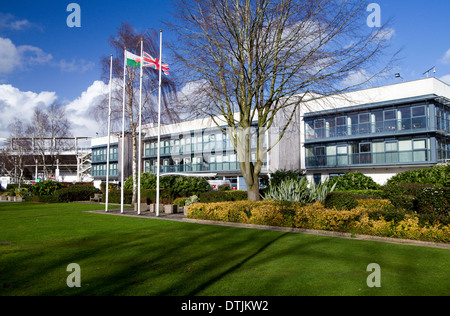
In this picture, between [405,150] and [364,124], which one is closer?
[405,150]

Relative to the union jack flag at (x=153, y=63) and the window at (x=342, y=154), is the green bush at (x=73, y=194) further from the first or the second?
the window at (x=342, y=154)

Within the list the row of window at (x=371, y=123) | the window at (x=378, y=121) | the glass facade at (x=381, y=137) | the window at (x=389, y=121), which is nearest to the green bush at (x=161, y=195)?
the glass facade at (x=381, y=137)

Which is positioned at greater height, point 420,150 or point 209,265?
point 420,150

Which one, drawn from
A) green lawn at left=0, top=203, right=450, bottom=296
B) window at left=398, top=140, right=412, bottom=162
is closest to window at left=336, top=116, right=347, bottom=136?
window at left=398, top=140, right=412, bottom=162

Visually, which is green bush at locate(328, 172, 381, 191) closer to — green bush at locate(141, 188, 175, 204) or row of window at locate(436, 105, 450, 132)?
row of window at locate(436, 105, 450, 132)

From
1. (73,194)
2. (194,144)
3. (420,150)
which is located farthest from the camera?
(194,144)

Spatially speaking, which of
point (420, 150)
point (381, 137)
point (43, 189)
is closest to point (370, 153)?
point (381, 137)

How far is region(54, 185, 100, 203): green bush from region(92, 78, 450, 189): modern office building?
705 centimetres

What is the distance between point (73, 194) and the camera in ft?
97.3

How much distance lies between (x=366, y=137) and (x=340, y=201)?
20.6 meters

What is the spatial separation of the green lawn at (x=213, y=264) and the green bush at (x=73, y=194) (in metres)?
19.0

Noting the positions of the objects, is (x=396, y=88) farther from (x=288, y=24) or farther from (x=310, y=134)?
(x=288, y=24)

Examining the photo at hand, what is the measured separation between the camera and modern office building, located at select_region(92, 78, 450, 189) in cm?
2916

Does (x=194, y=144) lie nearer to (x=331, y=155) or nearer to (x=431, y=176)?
(x=331, y=155)
